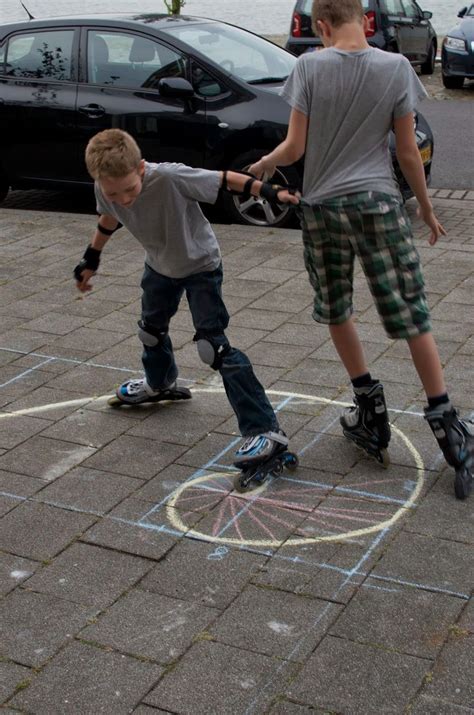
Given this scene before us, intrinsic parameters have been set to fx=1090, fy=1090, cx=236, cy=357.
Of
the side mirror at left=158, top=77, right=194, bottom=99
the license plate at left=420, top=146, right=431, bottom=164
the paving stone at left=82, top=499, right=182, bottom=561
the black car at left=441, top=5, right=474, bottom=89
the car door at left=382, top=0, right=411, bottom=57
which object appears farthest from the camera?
the car door at left=382, top=0, right=411, bottom=57

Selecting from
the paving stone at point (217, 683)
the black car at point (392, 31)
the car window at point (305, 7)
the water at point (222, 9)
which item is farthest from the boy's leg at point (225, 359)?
the water at point (222, 9)

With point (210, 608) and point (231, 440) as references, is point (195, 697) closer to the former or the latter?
point (210, 608)

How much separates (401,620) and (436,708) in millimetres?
450

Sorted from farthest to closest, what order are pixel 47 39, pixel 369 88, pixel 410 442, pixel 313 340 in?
1. pixel 47 39
2. pixel 313 340
3. pixel 410 442
4. pixel 369 88

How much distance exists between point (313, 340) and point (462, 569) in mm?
2587

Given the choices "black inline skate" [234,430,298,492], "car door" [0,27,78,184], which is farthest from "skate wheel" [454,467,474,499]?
"car door" [0,27,78,184]

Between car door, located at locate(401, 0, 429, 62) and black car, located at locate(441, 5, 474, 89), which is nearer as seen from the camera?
black car, located at locate(441, 5, 474, 89)

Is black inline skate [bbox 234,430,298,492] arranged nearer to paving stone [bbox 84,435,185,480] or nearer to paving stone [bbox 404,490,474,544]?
paving stone [bbox 84,435,185,480]

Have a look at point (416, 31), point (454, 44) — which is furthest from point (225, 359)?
point (416, 31)

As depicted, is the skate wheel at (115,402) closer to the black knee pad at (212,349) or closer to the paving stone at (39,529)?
the black knee pad at (212,349)

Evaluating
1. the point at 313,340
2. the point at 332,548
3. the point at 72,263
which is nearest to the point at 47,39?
the point at 72,263

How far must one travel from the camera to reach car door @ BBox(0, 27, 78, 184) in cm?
960

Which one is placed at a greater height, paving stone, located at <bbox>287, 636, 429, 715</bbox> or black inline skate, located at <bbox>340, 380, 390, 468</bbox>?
black inline skate, located at <bbox>340, 380, 390, 468</bbox>

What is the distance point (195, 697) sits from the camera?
10.4 ft
